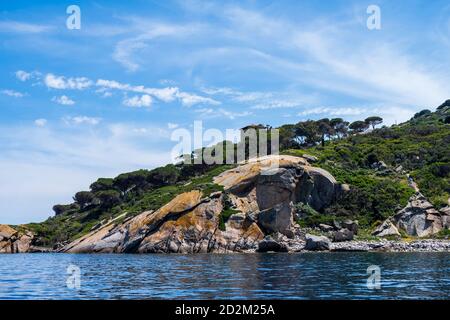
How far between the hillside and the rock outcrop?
2.11m

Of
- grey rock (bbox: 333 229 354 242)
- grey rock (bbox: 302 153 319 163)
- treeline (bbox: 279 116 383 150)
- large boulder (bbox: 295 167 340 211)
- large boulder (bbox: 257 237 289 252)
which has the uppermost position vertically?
treeline (bbox: 279 116 383 150)

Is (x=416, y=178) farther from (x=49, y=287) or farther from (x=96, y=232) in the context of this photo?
(x=49, y=287)

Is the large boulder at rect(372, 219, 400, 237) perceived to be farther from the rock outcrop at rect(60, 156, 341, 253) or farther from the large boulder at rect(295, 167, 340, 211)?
the rock outcrop at rect(60, 156, 341, 253)

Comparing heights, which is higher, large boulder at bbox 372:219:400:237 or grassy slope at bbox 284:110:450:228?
grassy slope at bbox 284:110:450:228

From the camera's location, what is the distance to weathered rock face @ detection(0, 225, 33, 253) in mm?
115438

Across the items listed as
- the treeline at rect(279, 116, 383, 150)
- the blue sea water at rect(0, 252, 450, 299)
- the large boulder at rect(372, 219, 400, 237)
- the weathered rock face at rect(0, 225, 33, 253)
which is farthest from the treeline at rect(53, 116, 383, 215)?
the blue sea water at rect(0, 252, 450, 299)

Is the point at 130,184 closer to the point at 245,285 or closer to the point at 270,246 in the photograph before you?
the point at 270,246

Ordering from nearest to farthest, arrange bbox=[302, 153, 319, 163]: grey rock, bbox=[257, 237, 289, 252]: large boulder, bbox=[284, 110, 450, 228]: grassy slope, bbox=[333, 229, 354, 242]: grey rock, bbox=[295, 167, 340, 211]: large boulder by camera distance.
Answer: bbox=[257, 237, 289, 252]: large boulder, bbox=[333, 229, 354, 242]: grey rock, bbox=[284, 110, 450, 228]: grassy slope, bbox=[295, 167, 340, 211]: large boulder, bbox=[302, 153, 319, 163]: grey rock

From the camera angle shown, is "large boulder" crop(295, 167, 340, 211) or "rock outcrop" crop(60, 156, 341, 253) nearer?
"rock outcrop" crop(60, 156, 341, 253)

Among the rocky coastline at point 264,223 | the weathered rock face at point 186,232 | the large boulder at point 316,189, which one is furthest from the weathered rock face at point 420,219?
the weathered rock face at point 186,232

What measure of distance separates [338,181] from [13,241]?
7930 cm

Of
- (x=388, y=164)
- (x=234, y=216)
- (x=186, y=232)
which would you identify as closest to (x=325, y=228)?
(x=234, y=216)
